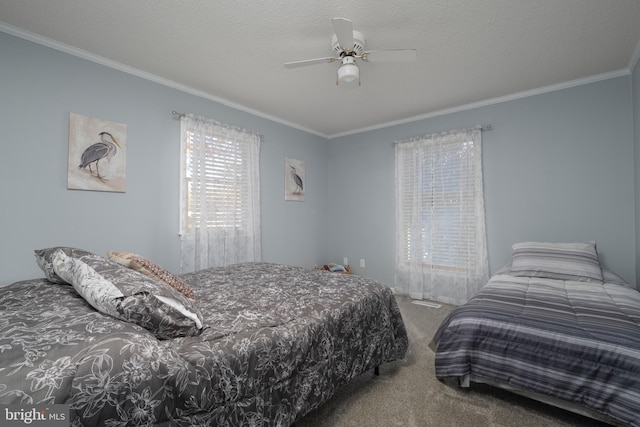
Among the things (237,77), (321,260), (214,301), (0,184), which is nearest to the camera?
(214,301)

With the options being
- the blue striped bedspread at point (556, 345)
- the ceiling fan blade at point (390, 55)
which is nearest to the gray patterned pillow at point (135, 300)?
the blue striped bedspread at point (556, 345)

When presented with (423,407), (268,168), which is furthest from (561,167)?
→ (268,168)

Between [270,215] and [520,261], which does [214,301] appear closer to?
[270,215]

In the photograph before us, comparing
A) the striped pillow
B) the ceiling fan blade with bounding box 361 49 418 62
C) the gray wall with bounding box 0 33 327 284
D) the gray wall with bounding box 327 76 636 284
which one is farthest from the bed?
the gray wall with bounding box 0 33 327 284

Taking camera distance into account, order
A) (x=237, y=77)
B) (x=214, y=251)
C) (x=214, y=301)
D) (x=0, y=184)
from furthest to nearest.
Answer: (x=214, y=251) < (x=237, y=77) < (x=0, y=184) < (x=214, y=301)

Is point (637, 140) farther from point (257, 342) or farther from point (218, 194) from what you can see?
point (218, 194)

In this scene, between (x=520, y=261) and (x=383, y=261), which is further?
(x=383, y=261)

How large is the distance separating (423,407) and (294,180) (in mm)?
3320

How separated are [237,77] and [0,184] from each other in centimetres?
209

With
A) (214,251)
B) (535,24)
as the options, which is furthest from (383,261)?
(535,24)

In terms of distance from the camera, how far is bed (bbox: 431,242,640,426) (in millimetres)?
1496

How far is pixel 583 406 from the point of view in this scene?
159cm

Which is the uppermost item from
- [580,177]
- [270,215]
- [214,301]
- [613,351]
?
[580,177]

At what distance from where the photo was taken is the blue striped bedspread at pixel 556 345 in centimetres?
149
